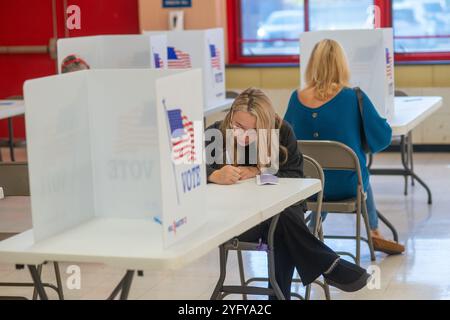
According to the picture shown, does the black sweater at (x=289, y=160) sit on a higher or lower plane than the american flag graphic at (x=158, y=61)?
lower

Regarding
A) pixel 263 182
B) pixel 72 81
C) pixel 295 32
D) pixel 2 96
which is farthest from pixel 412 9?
pixel 72 81

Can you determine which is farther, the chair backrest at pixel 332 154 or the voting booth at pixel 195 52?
the voting booth at pixel 195 52

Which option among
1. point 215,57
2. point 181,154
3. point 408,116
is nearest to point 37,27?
point 215,57

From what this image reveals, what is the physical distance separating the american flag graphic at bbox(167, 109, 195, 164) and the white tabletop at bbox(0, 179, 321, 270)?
23 cm

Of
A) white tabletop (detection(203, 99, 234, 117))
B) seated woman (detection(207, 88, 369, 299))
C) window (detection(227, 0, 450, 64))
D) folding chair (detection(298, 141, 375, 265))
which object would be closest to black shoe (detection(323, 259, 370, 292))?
seated woman (detection(207, 88, 369, 299))

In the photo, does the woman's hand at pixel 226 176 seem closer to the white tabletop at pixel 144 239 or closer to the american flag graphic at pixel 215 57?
the white tabletop at pixel 144 239

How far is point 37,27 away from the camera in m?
8.68

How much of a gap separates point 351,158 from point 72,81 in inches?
67.6

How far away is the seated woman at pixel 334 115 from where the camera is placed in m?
4.42

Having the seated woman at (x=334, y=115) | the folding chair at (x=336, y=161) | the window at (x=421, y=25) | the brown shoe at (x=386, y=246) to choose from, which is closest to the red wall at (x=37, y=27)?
the window at (x=421, y=25)

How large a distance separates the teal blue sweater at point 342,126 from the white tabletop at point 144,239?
1.20 metres

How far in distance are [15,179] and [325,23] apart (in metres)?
4.95

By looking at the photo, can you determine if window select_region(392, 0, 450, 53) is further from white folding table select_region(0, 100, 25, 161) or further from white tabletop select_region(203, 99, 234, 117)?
white folding table select_region(0, 100, 25, 161)

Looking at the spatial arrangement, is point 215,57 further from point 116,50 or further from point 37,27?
point 37,27
